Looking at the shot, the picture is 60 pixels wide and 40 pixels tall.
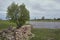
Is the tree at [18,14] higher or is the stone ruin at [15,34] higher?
the tree at [18,14]

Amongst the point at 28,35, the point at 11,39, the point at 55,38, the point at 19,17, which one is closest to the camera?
the point at 11,39

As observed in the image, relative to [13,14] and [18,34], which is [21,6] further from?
[18,34]

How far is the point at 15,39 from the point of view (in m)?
36.8

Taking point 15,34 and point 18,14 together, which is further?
point 18,14

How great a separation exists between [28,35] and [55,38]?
706cm

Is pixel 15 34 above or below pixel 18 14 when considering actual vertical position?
below

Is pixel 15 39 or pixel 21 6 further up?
pixel 21 6

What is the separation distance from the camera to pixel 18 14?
6016 cm

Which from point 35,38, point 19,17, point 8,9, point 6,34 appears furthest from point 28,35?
point 8,9

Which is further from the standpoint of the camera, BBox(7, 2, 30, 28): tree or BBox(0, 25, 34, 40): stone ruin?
BBox(7, 2, 30, 28): tree

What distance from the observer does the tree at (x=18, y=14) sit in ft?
196

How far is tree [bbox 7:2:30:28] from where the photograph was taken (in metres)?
59.7

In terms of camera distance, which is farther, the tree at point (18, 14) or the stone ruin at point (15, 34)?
the tree at point (18, 14)

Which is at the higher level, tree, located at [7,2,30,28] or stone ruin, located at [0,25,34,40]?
tree, located at [7,2,30,28]
